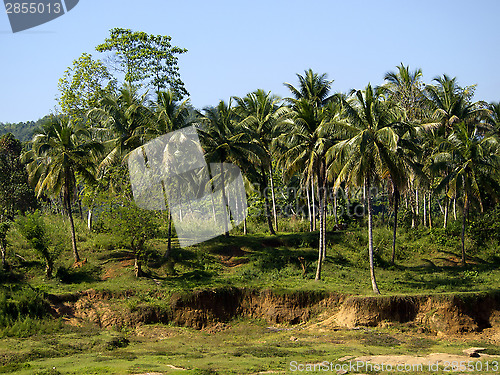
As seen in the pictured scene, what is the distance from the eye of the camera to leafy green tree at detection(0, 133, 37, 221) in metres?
53.2

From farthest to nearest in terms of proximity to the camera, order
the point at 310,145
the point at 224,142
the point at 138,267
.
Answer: the point at 224,142
the point at 310,145
the point at 138,267

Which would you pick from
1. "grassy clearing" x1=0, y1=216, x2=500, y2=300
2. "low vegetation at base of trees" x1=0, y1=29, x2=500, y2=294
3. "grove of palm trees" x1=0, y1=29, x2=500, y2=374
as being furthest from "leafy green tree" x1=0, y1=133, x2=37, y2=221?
"grassy clearing" x1=0, y1=216, x2=500, y2=300

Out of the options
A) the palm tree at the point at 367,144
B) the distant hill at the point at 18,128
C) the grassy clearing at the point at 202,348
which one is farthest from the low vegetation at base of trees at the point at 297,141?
the distant hill at the point at 18,128

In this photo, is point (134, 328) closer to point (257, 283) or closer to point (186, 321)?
point (186, 321)

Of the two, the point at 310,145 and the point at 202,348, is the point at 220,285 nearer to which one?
the point at 202,348

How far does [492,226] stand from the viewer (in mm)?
39094

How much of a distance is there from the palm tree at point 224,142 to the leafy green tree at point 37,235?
1236 centimetres

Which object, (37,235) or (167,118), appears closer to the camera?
(37,235)

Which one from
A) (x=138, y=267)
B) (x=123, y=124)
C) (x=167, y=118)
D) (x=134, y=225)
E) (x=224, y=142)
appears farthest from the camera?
(x=224, y=142)

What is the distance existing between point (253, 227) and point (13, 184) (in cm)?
2551

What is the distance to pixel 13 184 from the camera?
54438 mm

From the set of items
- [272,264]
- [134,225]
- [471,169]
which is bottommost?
[272,264]

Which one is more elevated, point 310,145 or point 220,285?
point 310,145

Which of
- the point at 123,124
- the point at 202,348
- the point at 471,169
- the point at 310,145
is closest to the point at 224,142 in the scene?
the point at 123,124
